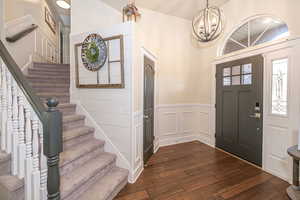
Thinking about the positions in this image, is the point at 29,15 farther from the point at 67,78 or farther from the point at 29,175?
the point at 29,175

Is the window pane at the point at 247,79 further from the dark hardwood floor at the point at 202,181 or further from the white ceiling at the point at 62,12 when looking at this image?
the white ceiling at the point at 62,12

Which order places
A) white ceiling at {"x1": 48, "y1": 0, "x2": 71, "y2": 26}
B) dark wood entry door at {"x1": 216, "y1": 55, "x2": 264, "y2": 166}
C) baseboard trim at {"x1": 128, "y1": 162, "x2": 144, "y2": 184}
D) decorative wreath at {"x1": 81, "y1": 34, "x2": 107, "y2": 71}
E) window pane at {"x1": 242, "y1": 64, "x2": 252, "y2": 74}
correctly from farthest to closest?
white ceiling at {"x1": 48, "y1": 0, "x2": 71, "y2": 26} < window pane at {"x1": 242, "y1": 64, "x2": 252, "y2": 74} < dark wood entry door at {"x1": 216, "y1": 55, "x2": 264, "y2": 166} < decorative wreath at {"x1": 81, "y1": 34, "x2": 107, "y2": 71} < baseboard trim at {"x1": 128, "y1": 162, "x2": 144, "y2": 184}

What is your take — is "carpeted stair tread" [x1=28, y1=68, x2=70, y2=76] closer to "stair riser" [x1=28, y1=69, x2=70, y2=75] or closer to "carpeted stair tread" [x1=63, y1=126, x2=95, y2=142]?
"stair riser" [x1=28, y1=69, x2=70, y2=75]

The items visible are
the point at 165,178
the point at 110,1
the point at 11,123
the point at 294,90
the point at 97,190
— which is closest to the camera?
the point at 11,123

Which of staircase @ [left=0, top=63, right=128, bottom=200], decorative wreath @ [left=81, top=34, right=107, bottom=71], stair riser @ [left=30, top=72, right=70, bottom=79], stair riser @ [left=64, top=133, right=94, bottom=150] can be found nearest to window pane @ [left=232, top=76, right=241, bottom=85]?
decorative wreath @ [left=81, top=34, right=107, bottom=71]

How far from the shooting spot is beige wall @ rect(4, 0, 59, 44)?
2.91m

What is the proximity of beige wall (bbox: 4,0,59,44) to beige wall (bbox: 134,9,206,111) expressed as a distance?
98.1 inches

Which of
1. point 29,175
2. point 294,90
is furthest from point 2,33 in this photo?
point 294,90

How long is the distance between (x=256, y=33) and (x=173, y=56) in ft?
5.65

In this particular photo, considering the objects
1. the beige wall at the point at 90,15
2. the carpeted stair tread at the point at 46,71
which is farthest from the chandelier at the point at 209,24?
the carpeted stair tread at the point at 46,71

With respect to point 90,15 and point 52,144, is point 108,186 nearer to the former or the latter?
point 52,144

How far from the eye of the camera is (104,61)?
247cm

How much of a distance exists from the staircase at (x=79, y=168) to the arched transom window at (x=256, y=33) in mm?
3195

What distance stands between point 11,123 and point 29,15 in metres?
3.68
